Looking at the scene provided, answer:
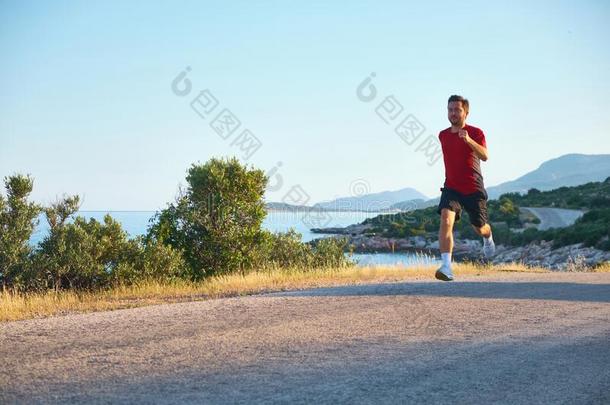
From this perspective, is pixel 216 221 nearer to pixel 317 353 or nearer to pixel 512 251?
pixel 317 353

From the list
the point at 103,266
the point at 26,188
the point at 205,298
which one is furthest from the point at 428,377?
the point at 26,188

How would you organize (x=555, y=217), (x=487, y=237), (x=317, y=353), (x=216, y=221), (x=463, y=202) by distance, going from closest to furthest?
(x=317, y=353) < (x=463, y=202) < (x=487, y=237) < (x=216, y=221) < (x=555, y=217)

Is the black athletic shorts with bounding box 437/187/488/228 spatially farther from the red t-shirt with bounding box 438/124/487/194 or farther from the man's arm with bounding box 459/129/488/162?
the man's arm with bounding box 459/129/488/162

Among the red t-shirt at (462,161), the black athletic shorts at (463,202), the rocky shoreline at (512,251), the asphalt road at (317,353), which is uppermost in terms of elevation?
the red t-shirt at (462,161)

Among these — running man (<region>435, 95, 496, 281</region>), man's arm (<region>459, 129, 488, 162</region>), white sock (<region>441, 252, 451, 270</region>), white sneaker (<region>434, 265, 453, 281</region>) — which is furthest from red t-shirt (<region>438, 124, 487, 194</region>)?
white sneaker (<region>434, 265, 453, 281</region>)

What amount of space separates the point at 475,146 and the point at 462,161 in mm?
457

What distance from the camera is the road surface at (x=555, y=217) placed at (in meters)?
49.0

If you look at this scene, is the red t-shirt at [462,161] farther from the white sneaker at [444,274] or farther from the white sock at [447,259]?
the white sneaker at [444,274]

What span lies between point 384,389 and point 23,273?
9.14 metres

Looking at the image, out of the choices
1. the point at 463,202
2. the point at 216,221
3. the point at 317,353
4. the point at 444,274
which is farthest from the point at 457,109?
the point at 216,221

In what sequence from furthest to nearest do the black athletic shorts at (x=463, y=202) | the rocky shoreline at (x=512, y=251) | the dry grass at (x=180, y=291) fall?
the rocky shoreline at (x=512, y=251), the black athletic shorts at (x=463, y=202), the dry grass at (x=180, y=291)

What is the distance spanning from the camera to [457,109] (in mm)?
9047

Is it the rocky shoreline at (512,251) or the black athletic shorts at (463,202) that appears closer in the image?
the black athletic shorts at (463,202)

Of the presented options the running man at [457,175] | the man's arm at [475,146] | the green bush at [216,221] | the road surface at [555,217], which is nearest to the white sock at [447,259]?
the running man at [457,175]
